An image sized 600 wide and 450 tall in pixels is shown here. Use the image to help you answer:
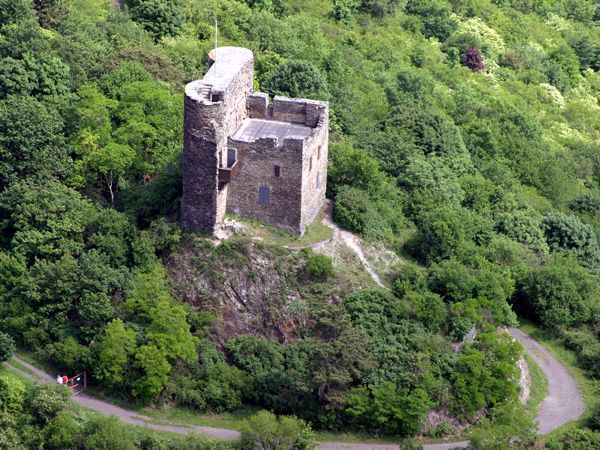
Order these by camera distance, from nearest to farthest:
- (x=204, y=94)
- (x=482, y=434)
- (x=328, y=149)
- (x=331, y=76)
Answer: (x=482, y=434)
(x=204, y=94)
(x=328, y=149)
(x=331, y=76)

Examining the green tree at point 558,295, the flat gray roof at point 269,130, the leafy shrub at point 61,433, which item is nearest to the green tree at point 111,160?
the flat gray roof at point 269,130

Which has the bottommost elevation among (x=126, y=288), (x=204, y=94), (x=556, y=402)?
(x=556, y=402)

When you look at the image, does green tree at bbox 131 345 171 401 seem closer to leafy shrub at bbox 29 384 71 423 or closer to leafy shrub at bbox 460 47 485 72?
leafy shrub at bbox 29 384 71 423

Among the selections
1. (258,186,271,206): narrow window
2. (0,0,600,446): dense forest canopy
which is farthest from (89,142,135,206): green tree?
(258,186,271,206): narrow window

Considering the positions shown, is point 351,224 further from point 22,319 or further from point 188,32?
point 188,32

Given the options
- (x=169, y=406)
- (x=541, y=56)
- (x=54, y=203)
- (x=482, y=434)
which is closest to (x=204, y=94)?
(x=54, y=203)

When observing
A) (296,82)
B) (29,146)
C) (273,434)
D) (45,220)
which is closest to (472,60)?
(296,82)

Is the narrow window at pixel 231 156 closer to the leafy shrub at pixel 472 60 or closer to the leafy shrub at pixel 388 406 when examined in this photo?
the leafy shrub at pixel 388 406
